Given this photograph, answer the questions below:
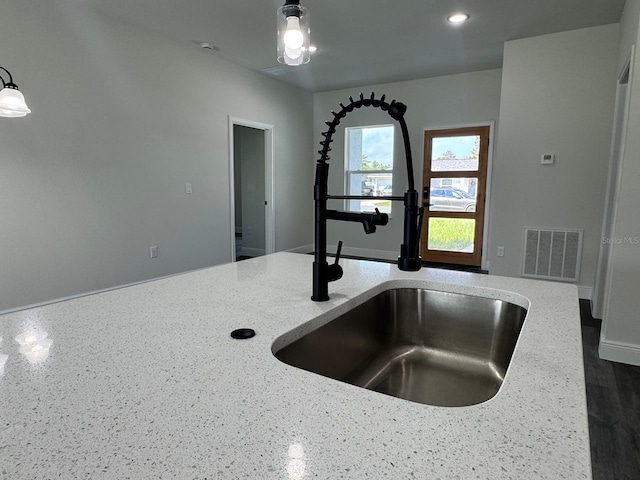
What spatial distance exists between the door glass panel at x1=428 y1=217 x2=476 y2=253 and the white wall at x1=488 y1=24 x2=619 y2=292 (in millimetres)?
1193

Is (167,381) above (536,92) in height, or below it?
below

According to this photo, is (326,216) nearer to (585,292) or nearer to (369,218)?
(369,218)

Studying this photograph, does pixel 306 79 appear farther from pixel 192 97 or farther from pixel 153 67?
pixel 153 67

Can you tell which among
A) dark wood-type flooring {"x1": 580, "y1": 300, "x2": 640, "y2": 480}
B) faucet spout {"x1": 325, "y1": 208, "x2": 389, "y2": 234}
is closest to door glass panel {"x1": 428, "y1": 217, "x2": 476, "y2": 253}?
dark wood-type flooring {"x1": 580, "y1": 300, "x2": 640, "y2": 480}

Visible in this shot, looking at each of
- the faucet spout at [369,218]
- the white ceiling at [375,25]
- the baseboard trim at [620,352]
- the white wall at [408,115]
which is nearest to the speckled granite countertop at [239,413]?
the faucet spout at [369,218]

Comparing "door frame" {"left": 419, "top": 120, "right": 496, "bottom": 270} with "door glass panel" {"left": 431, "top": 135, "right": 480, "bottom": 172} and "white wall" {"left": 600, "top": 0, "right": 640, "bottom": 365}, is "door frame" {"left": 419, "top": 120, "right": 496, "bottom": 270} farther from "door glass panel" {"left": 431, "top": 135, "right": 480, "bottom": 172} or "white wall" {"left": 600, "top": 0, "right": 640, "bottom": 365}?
"white wall" {"left": 600, "top": 0, "right": 640, "bottom": 365}

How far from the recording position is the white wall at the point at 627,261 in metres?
2.41

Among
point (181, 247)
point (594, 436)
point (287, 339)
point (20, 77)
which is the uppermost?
point (20, 77)

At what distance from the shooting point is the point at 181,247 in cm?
444

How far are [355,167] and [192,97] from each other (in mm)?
2817

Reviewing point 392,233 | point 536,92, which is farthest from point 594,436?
point 392,233

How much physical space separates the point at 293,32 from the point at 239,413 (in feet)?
3.90

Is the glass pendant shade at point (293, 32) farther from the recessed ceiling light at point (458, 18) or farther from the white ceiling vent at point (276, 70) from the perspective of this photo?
the white ceiling vent at point (276, 70)

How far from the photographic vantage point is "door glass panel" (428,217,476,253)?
18.1 ft
